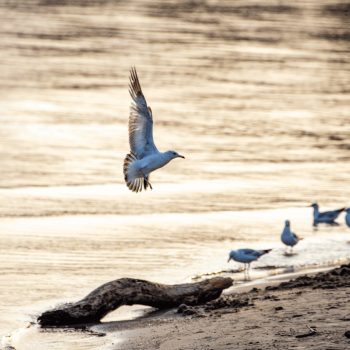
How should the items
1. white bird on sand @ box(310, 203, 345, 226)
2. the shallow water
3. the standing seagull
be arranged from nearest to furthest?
the standing seagull
the shallow water
white bird on sand @ box(310, 203, 345, 226)

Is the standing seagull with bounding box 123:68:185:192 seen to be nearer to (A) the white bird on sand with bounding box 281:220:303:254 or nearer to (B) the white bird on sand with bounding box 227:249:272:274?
(B) the white bird on sand with bounding box 227:249:272:274

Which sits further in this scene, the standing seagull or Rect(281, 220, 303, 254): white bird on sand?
Rect(281, 220, 303, 254): white bird on sand

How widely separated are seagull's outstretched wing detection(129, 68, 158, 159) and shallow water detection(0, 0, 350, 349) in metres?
2.10

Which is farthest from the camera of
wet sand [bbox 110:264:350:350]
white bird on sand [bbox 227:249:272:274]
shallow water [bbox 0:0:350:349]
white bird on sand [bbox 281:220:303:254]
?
white bird on sand [bbox 281:220:303:254]

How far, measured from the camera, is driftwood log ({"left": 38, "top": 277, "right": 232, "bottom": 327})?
13258 millimetres

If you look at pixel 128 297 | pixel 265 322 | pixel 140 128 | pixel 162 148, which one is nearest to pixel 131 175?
pixel 140 128

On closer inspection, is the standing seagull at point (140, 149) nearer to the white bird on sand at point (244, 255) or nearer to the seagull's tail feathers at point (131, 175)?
the seagull's tail feathers at point (131, 175)

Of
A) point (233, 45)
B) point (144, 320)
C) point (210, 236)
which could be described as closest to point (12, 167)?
point (210, 236)

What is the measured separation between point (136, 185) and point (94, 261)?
3528mm

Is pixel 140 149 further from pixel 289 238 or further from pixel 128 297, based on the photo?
pixel 289 238

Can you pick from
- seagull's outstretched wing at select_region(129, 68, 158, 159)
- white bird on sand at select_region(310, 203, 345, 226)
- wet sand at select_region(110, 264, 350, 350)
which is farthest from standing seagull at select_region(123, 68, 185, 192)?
white bird on sand at select_region(310, 203, 345, 226)

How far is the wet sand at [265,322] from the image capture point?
11023 millimetres

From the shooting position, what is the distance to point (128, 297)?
1359cm

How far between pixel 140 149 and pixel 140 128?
23 cm
